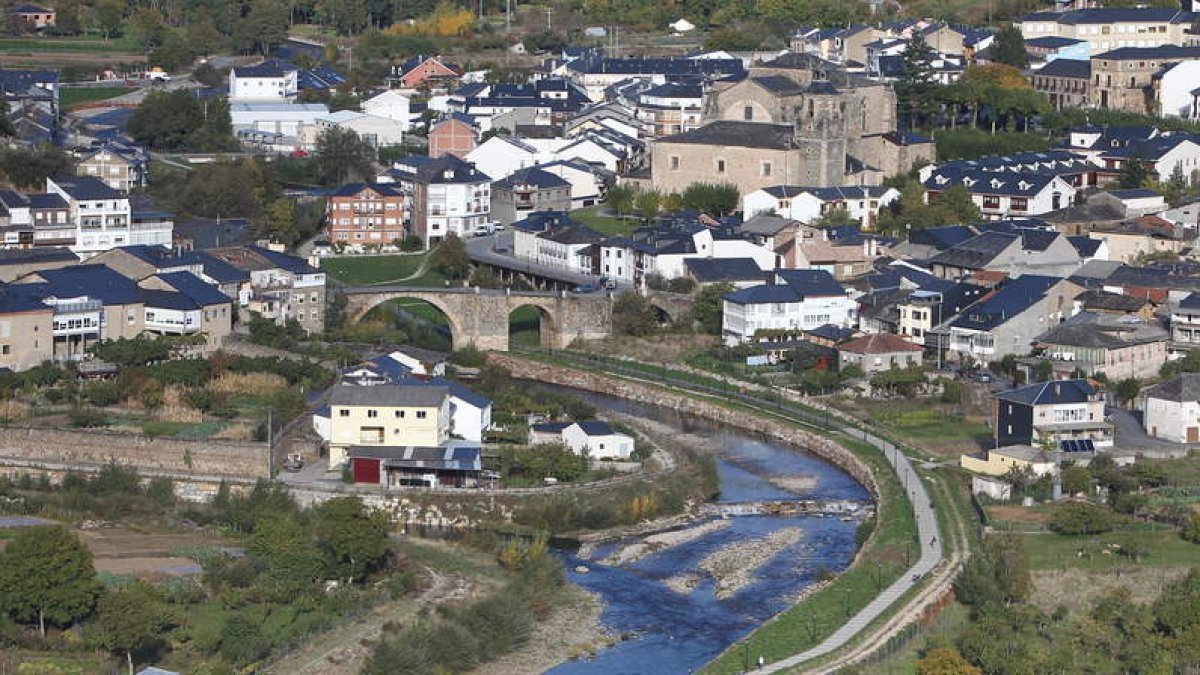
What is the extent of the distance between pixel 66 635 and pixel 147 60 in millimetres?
30412

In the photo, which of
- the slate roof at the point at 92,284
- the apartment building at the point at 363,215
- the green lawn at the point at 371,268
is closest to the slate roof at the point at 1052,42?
the apartment building at the point at 363,215

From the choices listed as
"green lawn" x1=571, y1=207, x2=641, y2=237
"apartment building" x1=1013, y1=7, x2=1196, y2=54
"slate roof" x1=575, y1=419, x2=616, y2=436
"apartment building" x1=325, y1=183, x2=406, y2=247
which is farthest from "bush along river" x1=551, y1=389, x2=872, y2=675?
"apartment building" x1=1013, y1=7, x2=1196, y2=54

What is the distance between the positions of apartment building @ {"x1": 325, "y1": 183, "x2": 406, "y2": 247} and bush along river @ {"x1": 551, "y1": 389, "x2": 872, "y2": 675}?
33.3 ft

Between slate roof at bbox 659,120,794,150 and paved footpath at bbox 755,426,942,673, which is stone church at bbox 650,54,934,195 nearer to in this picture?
slate roof at bbox 659,120,794,150

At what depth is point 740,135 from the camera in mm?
35031

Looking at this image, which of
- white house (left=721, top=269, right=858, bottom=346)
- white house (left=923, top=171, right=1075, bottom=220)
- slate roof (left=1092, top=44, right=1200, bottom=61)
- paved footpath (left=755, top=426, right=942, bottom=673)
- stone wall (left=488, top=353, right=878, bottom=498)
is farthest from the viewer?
slate roof (left=1092, top=44, right=1200, bottom=61)

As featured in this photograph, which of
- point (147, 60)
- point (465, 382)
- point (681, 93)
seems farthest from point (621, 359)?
point (147, 60)

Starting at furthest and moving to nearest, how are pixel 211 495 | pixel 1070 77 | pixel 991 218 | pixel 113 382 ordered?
pixel 1070 77
pixel 991 218
pixel 113 382
pixel 211 495

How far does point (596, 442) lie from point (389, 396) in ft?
6.67

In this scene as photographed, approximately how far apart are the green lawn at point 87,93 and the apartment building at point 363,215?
9944mm

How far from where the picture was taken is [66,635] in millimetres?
17641

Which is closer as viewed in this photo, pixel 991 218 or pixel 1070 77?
pixel 991 218

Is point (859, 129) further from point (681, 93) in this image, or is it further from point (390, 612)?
point (390, 612)

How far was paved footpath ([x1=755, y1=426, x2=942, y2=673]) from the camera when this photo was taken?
1738 cm
